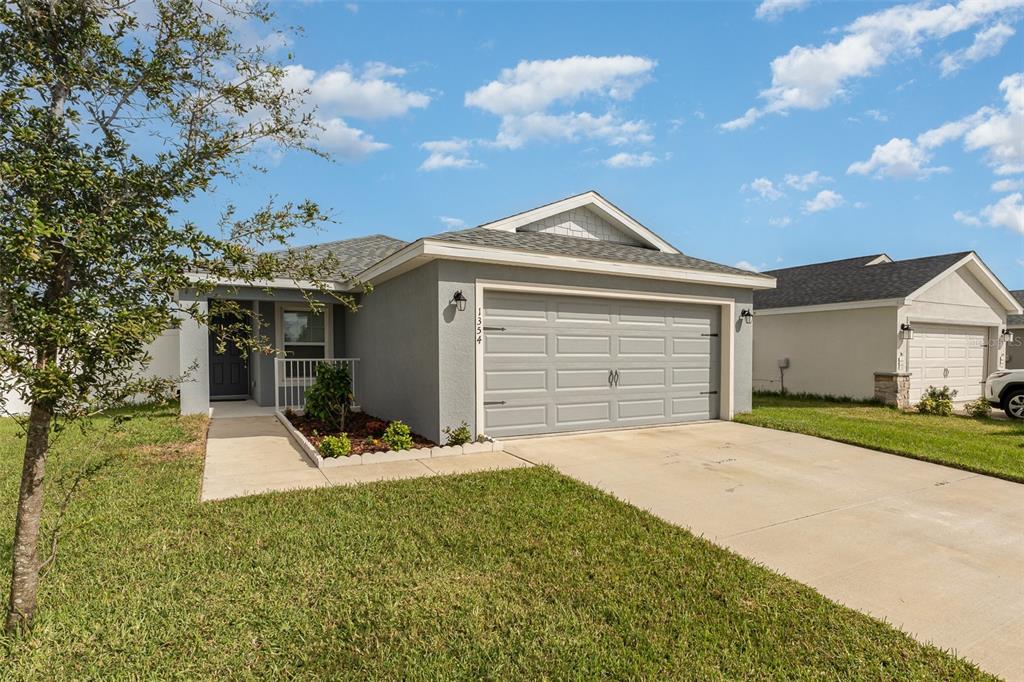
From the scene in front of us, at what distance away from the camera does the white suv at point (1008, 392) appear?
10.5 m

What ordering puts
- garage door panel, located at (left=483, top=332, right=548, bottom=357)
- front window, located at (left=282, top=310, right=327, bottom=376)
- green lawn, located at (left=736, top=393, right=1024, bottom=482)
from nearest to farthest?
green lawn, located at (left=736, top=393, right=1024, bottom=482)
garage door panel, located at (left=483, top=332, right=548, bottom=357)
front window, located at (left=282, top=310, right=327, bottom=376)

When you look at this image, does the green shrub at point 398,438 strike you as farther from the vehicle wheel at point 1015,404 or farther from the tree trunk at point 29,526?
the vehicle wheel at point 1015,404

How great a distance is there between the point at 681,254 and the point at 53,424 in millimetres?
10799

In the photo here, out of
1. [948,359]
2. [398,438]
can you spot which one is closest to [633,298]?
[398,438]

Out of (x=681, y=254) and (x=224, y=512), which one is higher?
(x=681, y=254)

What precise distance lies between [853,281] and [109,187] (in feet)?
56.1

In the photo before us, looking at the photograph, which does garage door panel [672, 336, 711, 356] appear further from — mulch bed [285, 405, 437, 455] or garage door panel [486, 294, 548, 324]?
mulch bed [285, 405, 437, 455]

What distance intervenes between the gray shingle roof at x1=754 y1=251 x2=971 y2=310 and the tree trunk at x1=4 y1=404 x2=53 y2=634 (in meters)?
15.5

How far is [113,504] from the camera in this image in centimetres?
457

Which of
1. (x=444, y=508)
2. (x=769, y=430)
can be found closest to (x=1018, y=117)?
(x=769, y=430)

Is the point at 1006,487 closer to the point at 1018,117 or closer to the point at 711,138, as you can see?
the point at 711,138

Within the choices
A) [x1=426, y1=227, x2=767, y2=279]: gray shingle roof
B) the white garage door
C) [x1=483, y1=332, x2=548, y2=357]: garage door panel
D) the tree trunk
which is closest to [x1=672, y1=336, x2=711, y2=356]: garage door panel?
[x1=426, y1=227, x2=767, y2=279]: gray shingle roof

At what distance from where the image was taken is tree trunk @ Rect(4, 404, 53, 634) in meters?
2.42

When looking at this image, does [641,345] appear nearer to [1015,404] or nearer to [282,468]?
[282,468]
